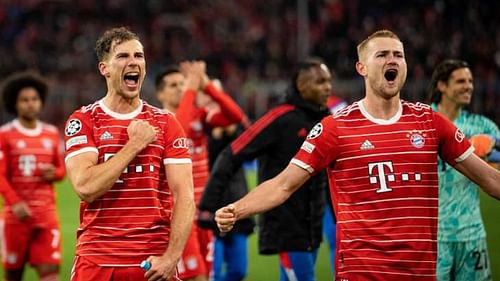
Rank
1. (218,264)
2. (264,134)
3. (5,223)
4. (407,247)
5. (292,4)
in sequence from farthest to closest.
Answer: (292,4) → (218,264) → (5,223) → (264,134) → (407,247)

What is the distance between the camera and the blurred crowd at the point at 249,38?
22781 mm

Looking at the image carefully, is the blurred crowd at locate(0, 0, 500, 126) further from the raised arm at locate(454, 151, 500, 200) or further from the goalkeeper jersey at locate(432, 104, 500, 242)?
the raised arm at locate(454, 151, 500, 200)

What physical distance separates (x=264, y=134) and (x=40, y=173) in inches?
98.5

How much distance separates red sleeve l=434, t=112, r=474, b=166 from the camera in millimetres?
5340

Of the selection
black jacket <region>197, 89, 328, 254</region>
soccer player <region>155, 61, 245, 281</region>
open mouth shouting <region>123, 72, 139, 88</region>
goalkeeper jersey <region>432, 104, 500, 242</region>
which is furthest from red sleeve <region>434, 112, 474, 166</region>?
soccer player <region>155, 61, 245, 281</region>

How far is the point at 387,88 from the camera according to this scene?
535 centimetres

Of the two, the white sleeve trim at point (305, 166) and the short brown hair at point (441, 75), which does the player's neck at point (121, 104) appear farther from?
the short brown hair at point (441, 75)

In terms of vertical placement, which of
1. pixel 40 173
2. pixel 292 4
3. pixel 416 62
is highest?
pixel 292 4

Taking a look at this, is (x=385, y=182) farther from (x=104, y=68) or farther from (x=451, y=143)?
(x=104, y=68)

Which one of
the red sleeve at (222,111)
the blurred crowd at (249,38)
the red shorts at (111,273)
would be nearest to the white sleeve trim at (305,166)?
the red shorts at (111,273)

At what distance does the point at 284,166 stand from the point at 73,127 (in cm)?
296

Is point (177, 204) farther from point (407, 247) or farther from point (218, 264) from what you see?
point (218, 264)

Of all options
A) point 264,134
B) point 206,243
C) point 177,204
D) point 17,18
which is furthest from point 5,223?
point 17,18

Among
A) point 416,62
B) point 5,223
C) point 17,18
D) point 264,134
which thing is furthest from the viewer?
point 17,18
